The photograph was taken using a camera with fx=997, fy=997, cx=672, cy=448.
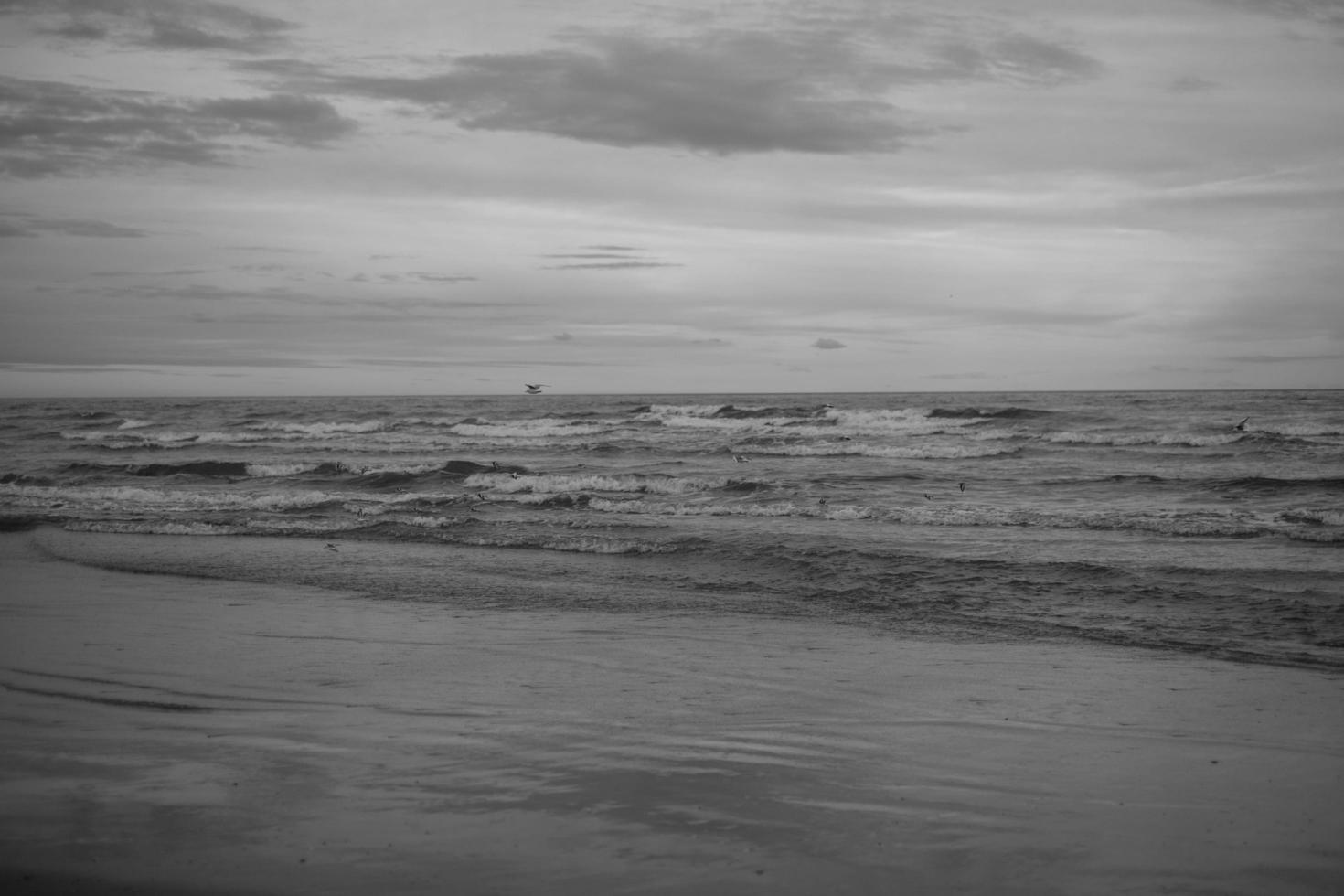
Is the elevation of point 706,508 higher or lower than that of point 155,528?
higher

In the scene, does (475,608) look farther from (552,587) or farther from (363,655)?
(363,655)

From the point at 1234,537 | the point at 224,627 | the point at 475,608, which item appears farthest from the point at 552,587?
the point at 1234,537

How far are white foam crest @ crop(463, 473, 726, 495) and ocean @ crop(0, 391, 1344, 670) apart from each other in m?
0.09

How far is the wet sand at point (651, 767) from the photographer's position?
3.95 m

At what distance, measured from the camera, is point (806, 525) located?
1639 centimetres

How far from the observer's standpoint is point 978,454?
2973cm

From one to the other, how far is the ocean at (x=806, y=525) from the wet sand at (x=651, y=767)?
195 centimetres

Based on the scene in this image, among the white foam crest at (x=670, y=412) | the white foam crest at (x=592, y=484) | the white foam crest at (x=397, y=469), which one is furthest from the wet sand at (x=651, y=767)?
the white foam crest at (x=670, y=412)

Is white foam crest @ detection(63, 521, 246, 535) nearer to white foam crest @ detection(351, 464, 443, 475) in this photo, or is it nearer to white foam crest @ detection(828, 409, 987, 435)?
white foam crest @ detection(351, 464, 443, 475)

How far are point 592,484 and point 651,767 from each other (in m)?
18.3

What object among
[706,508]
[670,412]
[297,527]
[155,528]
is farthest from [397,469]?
[670,412]

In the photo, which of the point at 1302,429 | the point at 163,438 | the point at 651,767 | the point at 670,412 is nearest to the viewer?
the point at 651,767

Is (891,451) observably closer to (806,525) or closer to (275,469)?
(806,525)

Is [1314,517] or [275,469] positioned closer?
[1314,517]
